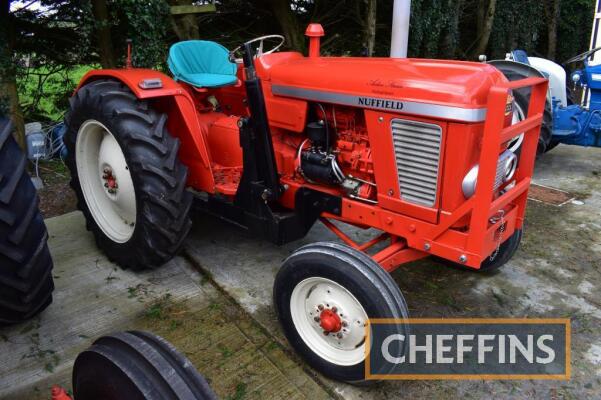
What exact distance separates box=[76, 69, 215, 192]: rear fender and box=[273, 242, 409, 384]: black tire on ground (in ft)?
3.59

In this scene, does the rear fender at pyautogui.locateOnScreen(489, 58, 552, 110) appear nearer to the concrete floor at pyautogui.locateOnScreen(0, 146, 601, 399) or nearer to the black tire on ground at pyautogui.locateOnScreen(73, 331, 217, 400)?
the concrete floor at pyautogui.locateOnScreen(0, 146, 601, 399)

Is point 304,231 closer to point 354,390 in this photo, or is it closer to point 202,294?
point 202,294

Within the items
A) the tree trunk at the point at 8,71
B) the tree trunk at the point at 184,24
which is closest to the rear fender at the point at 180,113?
the tree trunk at the point at 8,71

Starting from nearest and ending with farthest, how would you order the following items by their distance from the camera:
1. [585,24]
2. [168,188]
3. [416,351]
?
[416,351] → [168,188] → [585,24]

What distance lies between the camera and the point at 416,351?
8.13ft

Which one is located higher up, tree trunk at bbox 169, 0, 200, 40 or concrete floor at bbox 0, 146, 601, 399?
tree trunk at bbox 169, 0, 200, 40

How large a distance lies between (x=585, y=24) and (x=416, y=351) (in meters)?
11.5

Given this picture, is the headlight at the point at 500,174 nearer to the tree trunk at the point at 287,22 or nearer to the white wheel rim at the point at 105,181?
the white wheel rim at the point at 105,181

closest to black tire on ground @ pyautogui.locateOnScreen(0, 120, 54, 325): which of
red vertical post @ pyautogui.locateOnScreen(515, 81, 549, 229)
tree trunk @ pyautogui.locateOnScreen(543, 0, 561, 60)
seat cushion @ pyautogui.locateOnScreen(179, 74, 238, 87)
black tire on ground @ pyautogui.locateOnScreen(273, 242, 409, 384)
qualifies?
black tire on ground @ pyautogui.locateOnScreen(273, 242, 409, 384)

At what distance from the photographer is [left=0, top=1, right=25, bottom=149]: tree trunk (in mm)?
4066

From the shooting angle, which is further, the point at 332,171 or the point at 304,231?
the point at 304,231

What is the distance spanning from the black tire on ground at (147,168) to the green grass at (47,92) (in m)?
3.00

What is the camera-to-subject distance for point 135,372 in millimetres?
1142

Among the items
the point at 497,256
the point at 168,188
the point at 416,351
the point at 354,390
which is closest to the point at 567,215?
the point at 497,256
